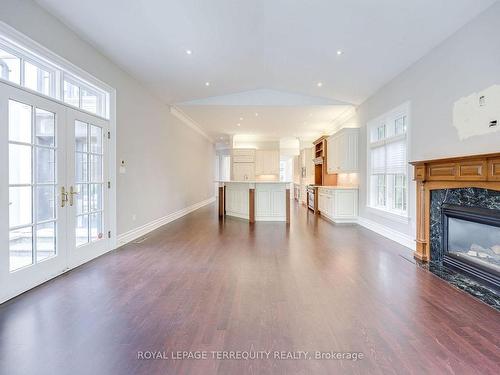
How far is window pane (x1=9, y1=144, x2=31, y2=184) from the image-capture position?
261 cm

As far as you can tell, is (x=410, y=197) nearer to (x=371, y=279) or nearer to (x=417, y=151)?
(x=417, y=151)

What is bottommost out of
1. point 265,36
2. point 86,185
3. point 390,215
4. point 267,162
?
point 390,215

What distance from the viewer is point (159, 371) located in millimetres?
1589

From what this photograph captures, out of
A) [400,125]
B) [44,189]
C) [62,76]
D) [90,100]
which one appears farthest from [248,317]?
[400,125]

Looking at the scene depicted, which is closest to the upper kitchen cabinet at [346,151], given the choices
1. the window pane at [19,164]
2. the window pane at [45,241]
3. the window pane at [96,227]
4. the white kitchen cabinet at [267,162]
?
the white kitchen cabinet at [267,162]

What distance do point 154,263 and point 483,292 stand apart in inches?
150

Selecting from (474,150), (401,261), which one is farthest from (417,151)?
(401,261)

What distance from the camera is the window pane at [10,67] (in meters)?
2.53

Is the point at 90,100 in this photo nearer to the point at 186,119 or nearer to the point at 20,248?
the point at 20,248

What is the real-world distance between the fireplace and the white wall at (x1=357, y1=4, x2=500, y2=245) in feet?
2.37

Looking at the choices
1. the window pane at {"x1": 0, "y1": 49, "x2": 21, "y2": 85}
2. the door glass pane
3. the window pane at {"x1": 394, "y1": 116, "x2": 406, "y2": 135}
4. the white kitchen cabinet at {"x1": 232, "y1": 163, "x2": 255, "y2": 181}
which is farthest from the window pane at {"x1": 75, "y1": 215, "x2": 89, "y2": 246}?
the white kitchen cabinet at {"x1": 232, "y1": 163, "x2": 255, "y2": 181}

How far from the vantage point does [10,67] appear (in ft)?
8.57

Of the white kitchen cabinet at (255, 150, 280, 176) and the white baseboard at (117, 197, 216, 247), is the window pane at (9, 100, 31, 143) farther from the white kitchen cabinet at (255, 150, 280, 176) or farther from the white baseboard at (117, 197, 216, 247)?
the white kitchen cabinet at (255, 150, 280, 176)

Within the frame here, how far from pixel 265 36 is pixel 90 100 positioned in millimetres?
2842
